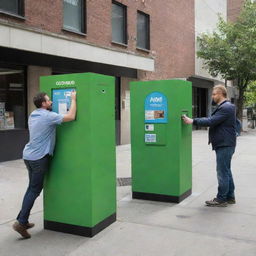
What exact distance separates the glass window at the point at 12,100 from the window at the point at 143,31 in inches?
262

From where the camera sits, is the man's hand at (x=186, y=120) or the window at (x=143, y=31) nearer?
the man's hand at (x=186, y=120)

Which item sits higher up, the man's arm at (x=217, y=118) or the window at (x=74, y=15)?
the window at (x=74, y=15)

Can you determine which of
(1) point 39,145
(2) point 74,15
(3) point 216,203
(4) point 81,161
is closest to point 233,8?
(2) point 74,15

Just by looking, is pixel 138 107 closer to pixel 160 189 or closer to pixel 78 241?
pixel 160 189

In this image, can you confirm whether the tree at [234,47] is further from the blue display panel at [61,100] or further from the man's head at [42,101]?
the man's head at [42,101]

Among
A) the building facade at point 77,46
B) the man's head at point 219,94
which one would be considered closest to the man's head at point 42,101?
the man's head at point 219,94

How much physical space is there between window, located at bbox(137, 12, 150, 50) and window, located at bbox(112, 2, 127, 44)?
46.8 inches

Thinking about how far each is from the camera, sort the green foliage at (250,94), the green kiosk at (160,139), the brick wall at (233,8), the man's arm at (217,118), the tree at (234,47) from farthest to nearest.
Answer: the brick wall at (233,8) < the green foliage at (250,94) < the tree at (234,47) < the green kiosk at (160,139) < the man's arm at (217,118)

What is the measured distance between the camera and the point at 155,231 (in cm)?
481

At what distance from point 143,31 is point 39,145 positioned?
42.8 feet

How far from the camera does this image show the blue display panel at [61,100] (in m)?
4.66

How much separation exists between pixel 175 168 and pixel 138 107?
1.16 meters

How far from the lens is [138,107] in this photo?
6270 mm

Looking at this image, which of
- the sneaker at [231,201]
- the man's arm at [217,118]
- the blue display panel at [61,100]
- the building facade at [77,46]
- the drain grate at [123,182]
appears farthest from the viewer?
the building facade at [77,46]
